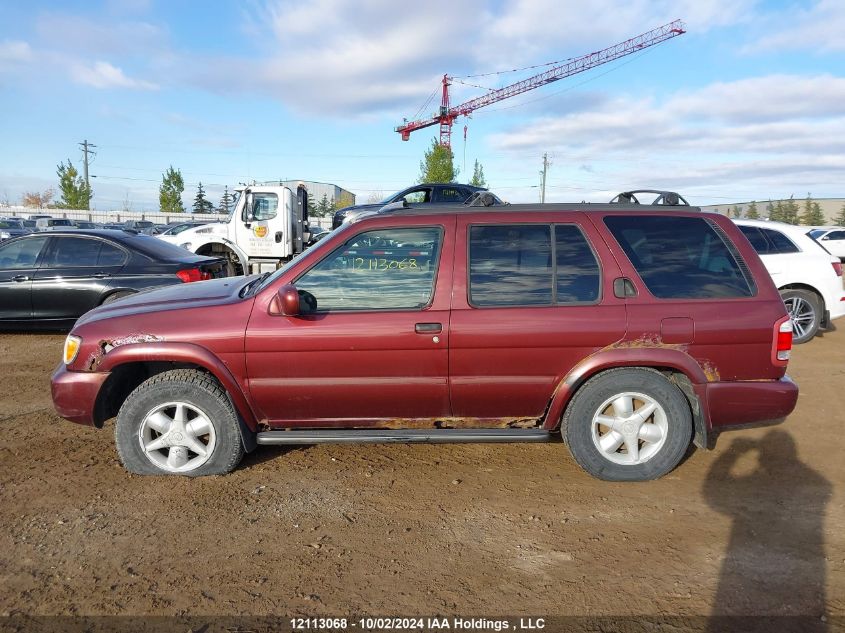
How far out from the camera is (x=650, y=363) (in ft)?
11.9

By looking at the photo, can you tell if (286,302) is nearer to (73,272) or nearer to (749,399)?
(749,399)

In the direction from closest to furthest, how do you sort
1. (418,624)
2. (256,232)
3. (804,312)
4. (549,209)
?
1. (418,624)
2. (549,209)
3. (804,312)
4. (256,232)

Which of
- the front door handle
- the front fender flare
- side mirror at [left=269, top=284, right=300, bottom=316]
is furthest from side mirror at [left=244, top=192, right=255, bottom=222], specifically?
the front door handle

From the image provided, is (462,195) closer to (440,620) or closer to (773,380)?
(773,380)

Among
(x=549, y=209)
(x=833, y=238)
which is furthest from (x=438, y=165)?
(x=549, y=209)

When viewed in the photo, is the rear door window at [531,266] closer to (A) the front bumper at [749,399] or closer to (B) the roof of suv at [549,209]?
(B) the roof of suv at [549,209]

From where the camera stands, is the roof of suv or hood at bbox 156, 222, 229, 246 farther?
hood at bbox 156, 222, 229, 246

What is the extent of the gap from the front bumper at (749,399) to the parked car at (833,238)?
69.4 feet

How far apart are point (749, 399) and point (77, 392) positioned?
4.23 m

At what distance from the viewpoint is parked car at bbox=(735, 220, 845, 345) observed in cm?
794

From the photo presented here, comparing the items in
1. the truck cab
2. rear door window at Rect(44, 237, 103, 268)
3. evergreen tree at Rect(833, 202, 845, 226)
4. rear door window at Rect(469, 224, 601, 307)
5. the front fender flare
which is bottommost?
the front fender flare

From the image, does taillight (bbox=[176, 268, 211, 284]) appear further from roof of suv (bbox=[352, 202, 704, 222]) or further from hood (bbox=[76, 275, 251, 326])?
roof of suv (bbox=[352, 202, 704, 222])

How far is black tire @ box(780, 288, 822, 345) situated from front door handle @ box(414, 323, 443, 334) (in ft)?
21.6

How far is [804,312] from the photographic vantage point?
26.7 feet
